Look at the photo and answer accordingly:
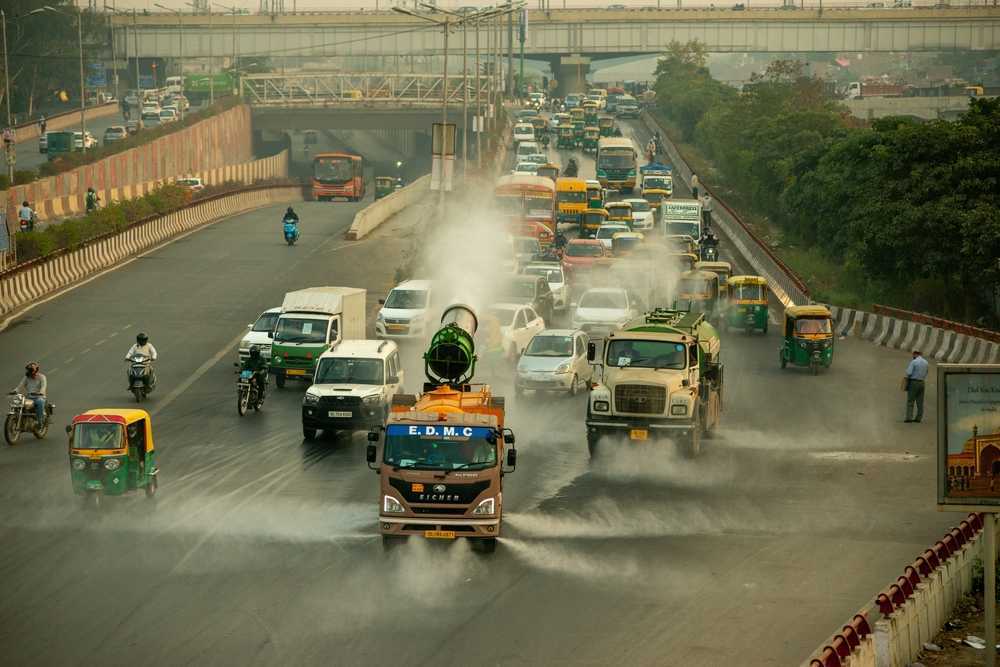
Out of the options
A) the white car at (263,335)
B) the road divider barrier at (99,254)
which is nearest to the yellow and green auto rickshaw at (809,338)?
the white car at (263,335)

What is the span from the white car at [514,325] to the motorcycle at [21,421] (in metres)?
14.1

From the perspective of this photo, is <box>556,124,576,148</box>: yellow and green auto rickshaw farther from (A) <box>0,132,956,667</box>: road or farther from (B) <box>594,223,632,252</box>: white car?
(A) <box>0,132,956,667</box>: road

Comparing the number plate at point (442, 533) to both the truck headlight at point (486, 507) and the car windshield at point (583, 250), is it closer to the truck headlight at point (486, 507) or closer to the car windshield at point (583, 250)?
the truck headlight at point (486, 507)

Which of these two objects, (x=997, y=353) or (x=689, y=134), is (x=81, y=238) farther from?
(x=689, y=134)

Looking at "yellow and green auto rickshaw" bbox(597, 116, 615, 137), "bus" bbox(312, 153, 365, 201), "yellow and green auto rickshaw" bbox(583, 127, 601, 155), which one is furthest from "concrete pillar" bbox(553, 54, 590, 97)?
"bus" bbox(312, 153, 365, 201)

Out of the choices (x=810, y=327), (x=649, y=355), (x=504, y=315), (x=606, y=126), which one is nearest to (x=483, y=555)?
(x=649, y=355)

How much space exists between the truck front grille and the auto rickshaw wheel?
1177 centimetres

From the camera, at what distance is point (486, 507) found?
71.5 feet

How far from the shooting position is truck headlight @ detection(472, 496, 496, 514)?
21.8m

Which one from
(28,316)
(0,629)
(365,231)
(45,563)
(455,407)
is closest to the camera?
(0,629)

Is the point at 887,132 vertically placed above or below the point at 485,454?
above

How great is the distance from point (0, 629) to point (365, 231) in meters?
54.0

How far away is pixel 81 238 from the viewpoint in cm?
5872

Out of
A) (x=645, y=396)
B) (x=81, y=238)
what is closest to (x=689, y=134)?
(x=81, y=238)
